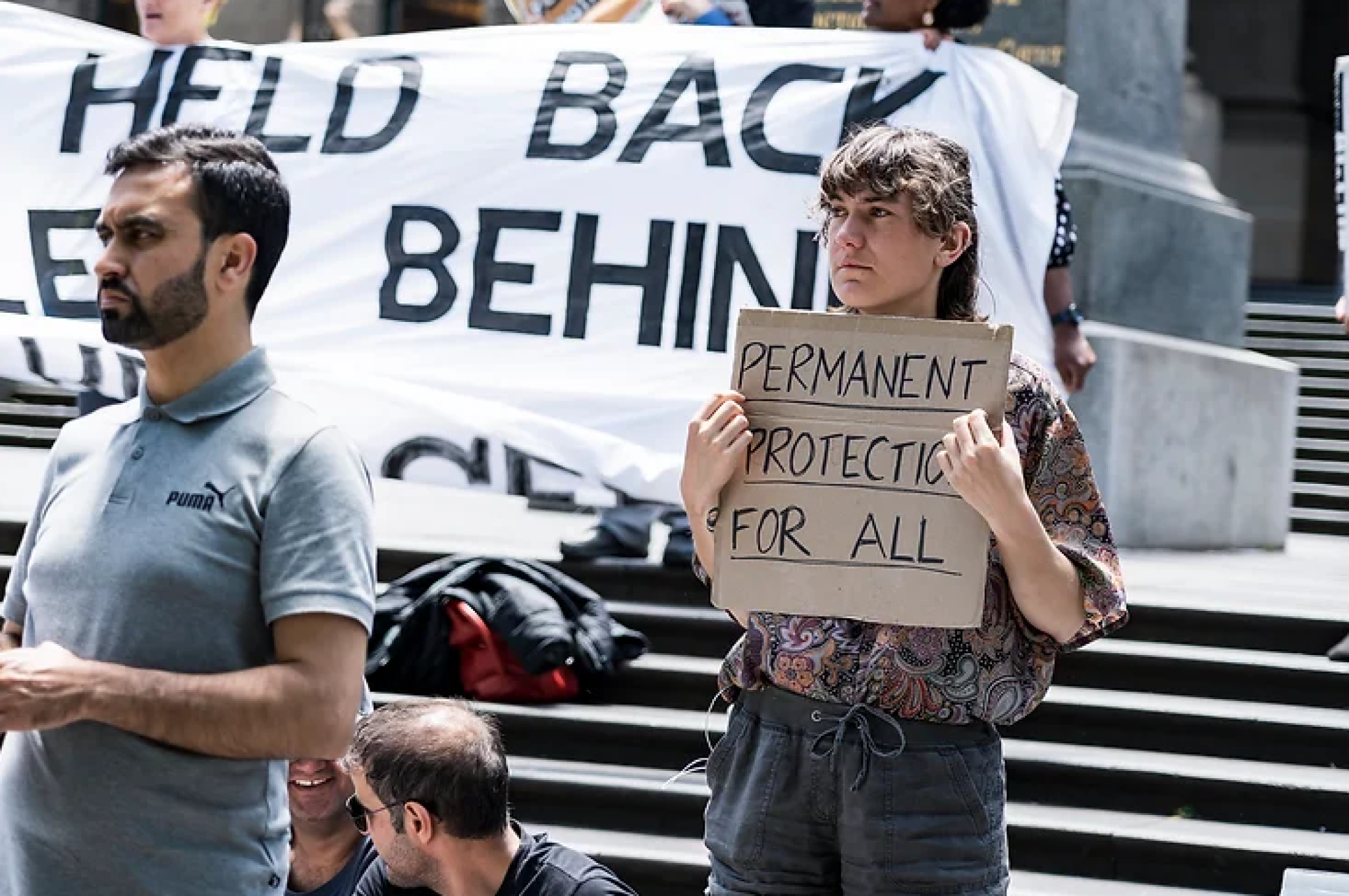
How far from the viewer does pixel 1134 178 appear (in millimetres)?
9727

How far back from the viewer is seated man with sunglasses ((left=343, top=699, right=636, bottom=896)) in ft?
12.8

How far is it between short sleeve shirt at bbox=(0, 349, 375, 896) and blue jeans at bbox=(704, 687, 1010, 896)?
0.67 metres

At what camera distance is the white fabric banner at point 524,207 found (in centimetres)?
561

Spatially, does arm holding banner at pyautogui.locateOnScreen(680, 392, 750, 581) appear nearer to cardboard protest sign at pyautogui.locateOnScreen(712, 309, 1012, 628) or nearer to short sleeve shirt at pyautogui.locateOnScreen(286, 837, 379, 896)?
cardboard protest sign at pyautogui.locateOnScreen(712, 309, 1012, 628)

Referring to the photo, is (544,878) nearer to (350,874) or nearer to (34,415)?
(350,874)

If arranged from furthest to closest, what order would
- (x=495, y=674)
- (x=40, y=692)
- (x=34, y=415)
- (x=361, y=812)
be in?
1. (x=34, y=415)
2. (x=495, y=674)
3. (x=361, y=812)
4. (x=40, y=692)

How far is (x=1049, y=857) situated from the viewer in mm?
5758

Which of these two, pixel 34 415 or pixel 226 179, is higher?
pixel 226 179

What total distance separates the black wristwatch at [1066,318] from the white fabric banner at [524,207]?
2.5 inches

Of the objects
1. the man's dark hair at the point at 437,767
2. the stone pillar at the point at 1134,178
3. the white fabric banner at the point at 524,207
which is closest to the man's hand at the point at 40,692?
the man's dark hair at the point at 437,767

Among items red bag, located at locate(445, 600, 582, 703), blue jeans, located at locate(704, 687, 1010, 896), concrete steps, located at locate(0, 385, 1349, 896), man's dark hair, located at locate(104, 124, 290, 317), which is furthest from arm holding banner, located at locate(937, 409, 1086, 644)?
red bag, located at locate(445, 600, 582, 703)

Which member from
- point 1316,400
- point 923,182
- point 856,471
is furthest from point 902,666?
point 1316,400

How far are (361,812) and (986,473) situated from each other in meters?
1.84

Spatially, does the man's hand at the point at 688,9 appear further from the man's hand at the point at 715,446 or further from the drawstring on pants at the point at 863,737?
the drawstring on pants at the point at 863,737
